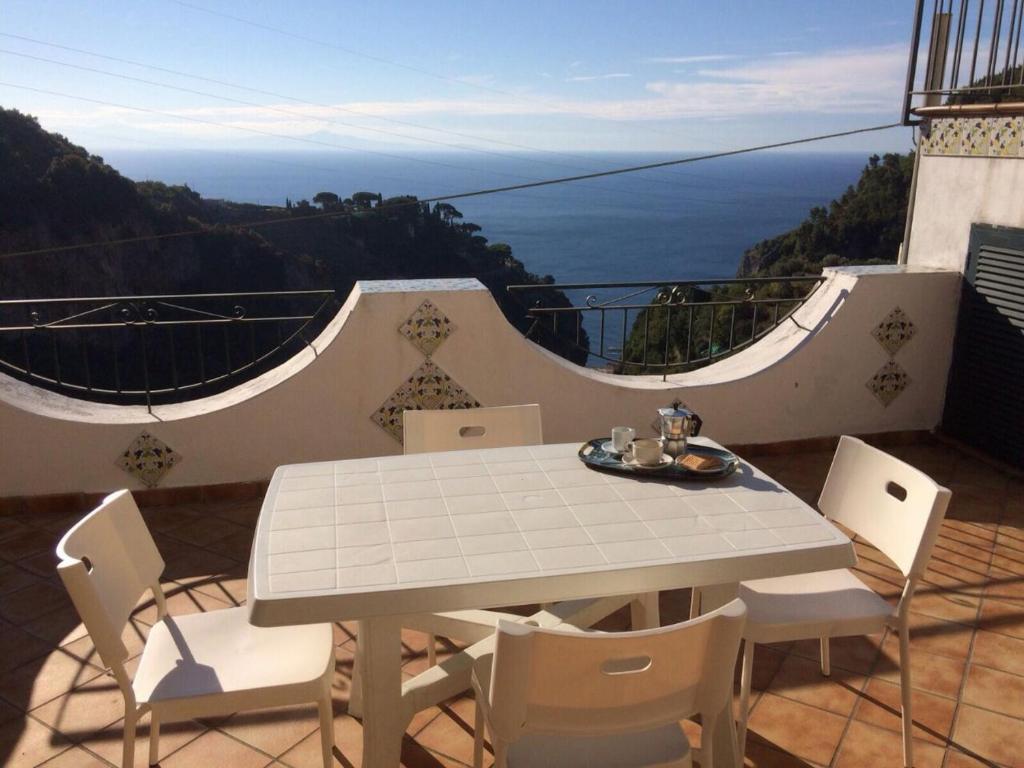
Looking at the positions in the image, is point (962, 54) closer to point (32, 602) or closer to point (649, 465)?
point (649, 465)

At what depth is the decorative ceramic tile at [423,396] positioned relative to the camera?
366cm

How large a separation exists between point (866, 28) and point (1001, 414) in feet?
169

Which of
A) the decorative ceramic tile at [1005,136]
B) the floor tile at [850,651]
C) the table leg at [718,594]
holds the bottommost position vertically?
the floor tile at [850,651]

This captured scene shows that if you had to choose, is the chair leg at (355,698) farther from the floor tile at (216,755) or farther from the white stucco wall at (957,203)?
the white stucco wall at (957,203)

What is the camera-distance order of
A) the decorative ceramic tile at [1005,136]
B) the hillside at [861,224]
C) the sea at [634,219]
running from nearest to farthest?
the decorative ceramic tile at [1005,136], the hillside at [861,224], the sea at [634,219]

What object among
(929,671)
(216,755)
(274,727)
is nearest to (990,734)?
(929,671)

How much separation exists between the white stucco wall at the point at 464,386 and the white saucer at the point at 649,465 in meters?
1.68

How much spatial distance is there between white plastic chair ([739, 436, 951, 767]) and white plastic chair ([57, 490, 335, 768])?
3.31 feet

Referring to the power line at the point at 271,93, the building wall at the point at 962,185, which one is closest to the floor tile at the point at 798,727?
the building wall at the point at 962,185

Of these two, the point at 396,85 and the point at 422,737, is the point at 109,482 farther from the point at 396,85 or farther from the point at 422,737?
the point at 396,85

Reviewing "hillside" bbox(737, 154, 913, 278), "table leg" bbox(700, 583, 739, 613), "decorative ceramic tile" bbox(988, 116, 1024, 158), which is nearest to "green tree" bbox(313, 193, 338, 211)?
"hillside" bbox(737, 154, 913, 278)

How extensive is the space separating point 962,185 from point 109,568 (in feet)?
13.4

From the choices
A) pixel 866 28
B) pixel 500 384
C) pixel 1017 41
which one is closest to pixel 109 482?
pixel 500 384

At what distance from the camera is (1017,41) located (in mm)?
3893
